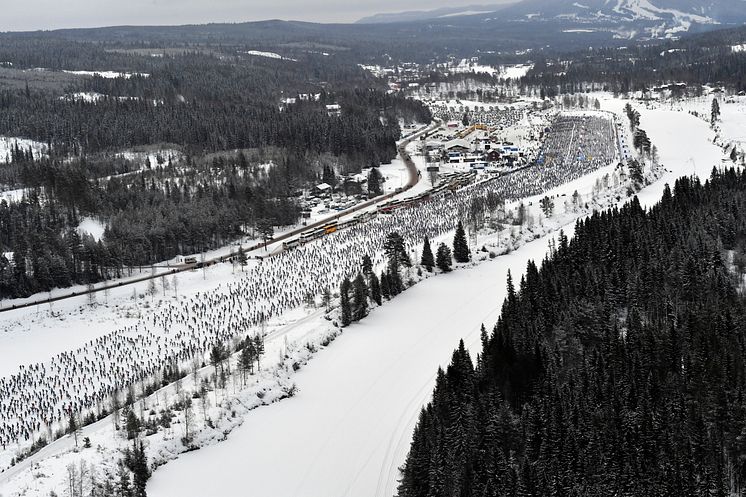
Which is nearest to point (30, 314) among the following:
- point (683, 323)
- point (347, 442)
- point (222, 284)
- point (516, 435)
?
point (222, 284)

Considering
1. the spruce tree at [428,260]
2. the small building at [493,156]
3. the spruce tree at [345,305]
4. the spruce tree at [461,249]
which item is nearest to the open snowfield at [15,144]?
the small building at [493,156]

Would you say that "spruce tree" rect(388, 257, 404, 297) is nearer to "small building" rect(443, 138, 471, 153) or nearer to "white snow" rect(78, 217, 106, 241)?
"white snow" rect(78, 217, 106, 241)

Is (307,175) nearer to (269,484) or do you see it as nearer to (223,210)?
(223,210)

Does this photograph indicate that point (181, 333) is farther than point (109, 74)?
No

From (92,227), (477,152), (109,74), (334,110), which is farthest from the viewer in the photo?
(109,74)

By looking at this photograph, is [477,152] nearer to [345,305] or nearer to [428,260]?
[428,260]


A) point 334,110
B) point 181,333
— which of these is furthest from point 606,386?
point 334,110
